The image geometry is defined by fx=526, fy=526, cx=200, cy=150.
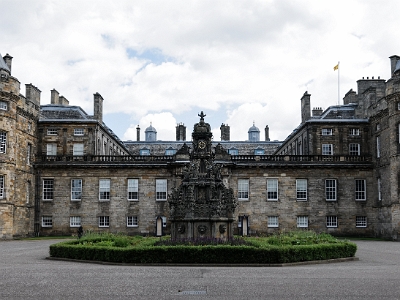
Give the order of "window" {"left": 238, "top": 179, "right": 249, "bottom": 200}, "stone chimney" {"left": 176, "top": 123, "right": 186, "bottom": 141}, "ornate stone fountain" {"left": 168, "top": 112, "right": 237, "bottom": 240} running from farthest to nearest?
"stone chimney" {"left": 176, "top": 123, "right": 186, "bottom": 141} < "window" {"left": 238, "top": 179, "right": 249, "bottom": 200} < "ornate stone fountain" {"left": 168, "top": 112, "right": 237, "bottom": 240}

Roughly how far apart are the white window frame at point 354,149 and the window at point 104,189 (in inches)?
924

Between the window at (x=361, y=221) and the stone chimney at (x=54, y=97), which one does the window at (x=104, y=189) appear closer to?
the stone chimney at (x=54, y=97)

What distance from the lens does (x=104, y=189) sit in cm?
4869

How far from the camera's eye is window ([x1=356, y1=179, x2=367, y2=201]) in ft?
159

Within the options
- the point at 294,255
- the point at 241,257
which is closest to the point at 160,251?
the point at 241,257

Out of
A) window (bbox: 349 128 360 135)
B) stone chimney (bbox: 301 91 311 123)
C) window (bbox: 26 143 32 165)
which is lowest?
window (bbox: 26 143 32 165)

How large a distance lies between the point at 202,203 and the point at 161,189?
22436mm

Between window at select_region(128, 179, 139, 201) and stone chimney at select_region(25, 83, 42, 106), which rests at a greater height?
stone chimney at select_region(25, 83, 42, 106)

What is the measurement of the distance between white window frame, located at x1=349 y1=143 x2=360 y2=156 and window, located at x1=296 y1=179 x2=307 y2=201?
6.10 m

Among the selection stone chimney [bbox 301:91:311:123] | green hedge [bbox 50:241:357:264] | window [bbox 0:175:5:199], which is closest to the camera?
green hedge [bbox 50:241:357:264]

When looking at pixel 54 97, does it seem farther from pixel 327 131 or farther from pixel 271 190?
pixel 327 131

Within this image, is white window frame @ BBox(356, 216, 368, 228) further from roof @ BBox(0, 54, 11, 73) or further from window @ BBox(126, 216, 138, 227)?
roof @ BBox(0, 54, 11, 73)

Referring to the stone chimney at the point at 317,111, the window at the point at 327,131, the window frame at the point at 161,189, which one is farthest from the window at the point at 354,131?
the window frame at the point at 161,189

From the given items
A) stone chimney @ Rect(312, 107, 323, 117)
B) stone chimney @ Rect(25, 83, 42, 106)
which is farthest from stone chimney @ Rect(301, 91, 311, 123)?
stone chimney @ Rect(25, 83, 42, 106)
